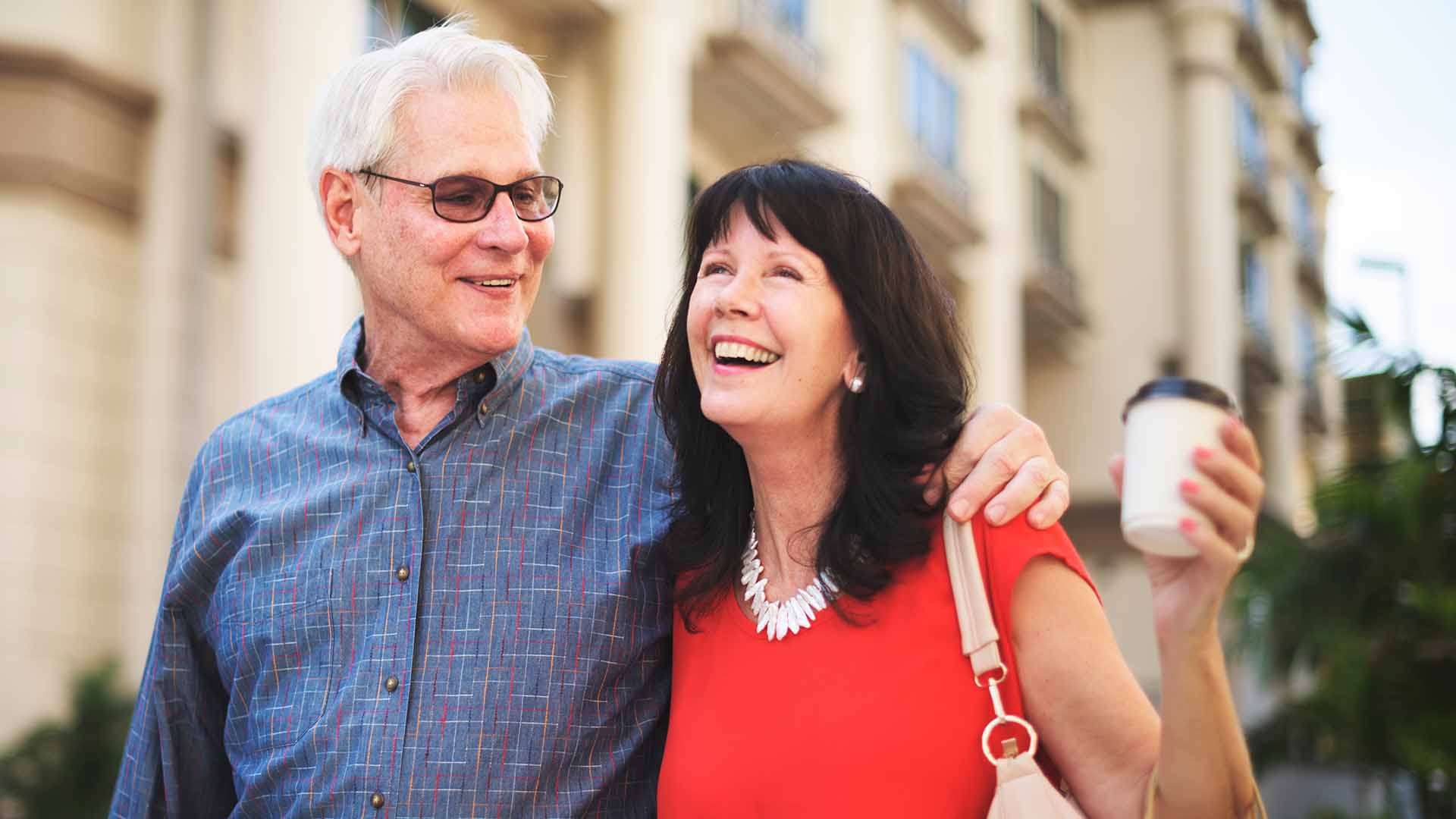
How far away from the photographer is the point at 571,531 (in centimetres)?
347

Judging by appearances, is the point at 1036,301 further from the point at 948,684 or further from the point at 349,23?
the point at 948,684

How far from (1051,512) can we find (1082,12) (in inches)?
1115

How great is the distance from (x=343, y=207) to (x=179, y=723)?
1.23 meters

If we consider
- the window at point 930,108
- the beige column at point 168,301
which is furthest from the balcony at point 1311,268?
the beige column at point 168,301

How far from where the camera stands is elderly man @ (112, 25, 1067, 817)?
3250 millimetres

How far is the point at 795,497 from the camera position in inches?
129

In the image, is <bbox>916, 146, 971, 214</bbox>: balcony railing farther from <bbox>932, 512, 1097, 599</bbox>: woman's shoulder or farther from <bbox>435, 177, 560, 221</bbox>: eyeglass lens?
<bbox>932, 512, 1097, 599</bbox>: woman's shoulder

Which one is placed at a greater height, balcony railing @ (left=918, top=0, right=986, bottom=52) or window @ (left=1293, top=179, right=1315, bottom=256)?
balcony railing @ (left=918, top=0, right=986, bottom=52)

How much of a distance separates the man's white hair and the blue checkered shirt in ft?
1.48

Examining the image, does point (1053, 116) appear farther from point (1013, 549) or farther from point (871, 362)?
point (1013, 549)

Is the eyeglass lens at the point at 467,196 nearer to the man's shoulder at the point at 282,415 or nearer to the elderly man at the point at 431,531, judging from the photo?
the elderly man at the point at 431,531

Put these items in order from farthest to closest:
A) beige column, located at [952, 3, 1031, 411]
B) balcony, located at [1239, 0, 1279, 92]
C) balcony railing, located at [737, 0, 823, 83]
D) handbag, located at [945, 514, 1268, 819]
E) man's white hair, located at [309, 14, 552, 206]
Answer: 1. balcony, located at [1239, 0, 1279, 92]
2. beige column, located at [952, 3, 1031, 411]
3. balcony railing, located at [737, 0, 823, 83]
4. man's white hair, located at [309, 14, 552, 206]
5. handbag, located at [945, 514, 1268, 819]

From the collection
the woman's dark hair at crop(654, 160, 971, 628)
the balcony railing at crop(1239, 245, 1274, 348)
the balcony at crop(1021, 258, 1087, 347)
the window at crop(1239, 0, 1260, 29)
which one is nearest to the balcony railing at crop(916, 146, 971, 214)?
the balcony at crop(1021, 258, 1087, 347)

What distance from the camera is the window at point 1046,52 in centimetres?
2719
